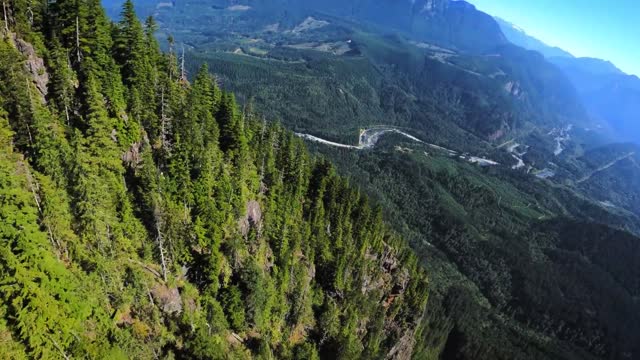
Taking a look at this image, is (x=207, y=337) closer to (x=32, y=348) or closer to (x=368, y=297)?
(x=32, y=348)

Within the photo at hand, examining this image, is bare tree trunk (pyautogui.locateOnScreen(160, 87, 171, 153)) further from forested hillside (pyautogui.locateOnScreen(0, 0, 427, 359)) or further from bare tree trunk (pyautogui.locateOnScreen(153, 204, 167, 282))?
bare tree trunk (pyautogui.locateOnScreen(153, 204, 167, 282))

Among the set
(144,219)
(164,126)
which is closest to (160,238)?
(144,219)

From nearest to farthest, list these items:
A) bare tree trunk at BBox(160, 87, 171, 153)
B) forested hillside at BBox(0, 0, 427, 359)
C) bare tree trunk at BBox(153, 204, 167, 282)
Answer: forested hillside at BBox(0, 0, 427, 359)
bare tree trunk at BBox(153, 204, 167, 282)
bare tree trunk at BBox(160, 87, 171, 153)

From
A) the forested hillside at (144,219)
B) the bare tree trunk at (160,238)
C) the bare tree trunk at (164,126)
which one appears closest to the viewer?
the forested hillside at (144,219)

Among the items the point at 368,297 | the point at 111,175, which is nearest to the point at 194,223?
the point at 111,175

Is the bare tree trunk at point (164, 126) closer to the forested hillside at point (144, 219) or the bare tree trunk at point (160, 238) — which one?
the forested hillside at point (144, 219)

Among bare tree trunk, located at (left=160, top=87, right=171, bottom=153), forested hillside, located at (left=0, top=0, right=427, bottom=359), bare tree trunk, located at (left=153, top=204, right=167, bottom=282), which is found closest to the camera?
forested hillside, located at (left=0, top=0, right=427, bottom=359)

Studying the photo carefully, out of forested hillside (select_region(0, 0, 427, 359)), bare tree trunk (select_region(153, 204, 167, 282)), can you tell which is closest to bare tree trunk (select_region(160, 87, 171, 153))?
forested hillside (select_region(0, 0, 427, 359))

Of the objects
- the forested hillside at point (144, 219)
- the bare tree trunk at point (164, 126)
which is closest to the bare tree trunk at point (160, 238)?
the forested hillside at point (144, 219)

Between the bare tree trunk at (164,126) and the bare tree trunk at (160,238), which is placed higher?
the bare tree trunk at (164,126)

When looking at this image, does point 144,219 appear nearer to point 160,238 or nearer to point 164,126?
point 160,238
